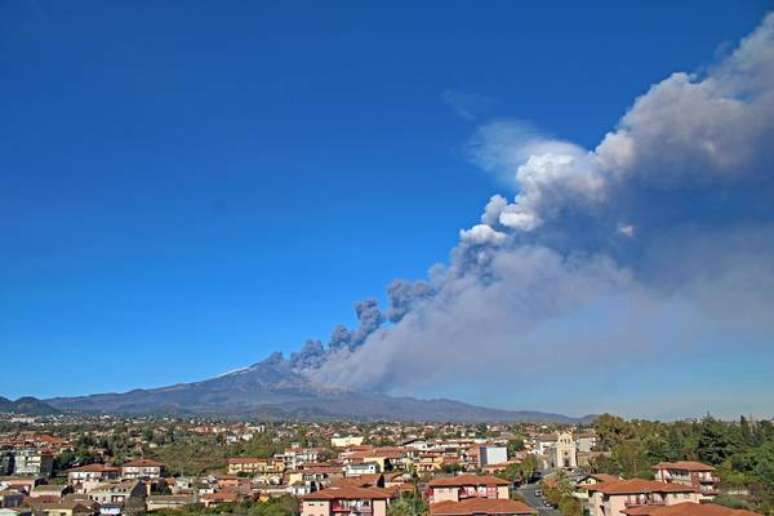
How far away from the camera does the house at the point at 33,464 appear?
62.8 m

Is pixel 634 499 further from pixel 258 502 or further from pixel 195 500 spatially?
pixel 195 500

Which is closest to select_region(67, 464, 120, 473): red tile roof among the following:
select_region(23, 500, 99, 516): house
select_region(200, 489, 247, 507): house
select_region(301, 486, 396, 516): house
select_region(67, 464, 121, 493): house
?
select_region(67, 464, 121, 493): house

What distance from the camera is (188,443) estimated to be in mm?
87875

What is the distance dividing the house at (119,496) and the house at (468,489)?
19.2 meters

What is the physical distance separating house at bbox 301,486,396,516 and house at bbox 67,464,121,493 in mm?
25305

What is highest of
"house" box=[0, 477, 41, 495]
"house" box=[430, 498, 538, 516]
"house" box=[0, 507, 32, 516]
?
"house" box=[430, 498, 538, 516]

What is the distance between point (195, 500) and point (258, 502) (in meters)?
4.71

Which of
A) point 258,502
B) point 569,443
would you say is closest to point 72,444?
point 258,502

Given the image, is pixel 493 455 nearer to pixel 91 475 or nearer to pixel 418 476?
pixel 418 476

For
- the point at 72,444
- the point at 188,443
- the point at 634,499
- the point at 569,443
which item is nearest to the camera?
the point at 634,499

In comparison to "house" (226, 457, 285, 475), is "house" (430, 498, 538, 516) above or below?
above

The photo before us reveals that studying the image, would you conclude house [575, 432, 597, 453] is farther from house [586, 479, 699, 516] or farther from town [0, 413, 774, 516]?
house [586, 479, 699, 516]

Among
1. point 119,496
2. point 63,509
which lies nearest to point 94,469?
point 119,496

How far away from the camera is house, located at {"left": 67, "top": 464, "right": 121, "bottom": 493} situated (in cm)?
5712
